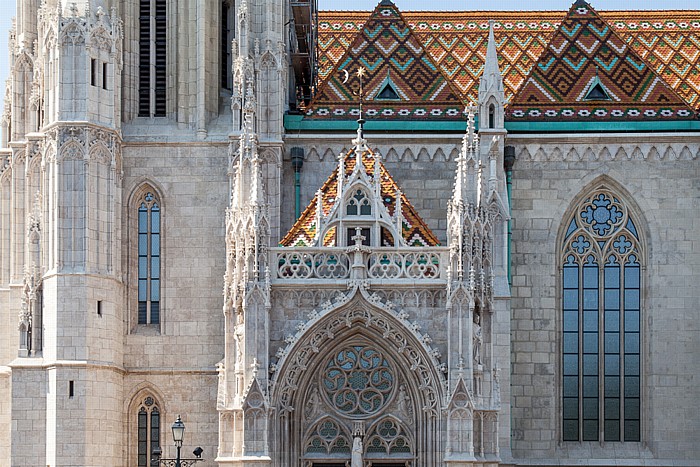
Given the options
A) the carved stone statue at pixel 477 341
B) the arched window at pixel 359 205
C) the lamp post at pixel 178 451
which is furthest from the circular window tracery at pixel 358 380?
the lamp post at pixel 178 451

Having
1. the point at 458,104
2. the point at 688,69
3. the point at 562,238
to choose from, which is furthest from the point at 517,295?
the point at 688,69

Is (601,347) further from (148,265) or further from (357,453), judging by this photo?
(148,265)

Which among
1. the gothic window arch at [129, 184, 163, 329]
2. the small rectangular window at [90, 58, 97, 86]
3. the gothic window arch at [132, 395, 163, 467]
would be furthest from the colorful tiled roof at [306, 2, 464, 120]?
the gothic window arch at [132, 395, 163, 467]

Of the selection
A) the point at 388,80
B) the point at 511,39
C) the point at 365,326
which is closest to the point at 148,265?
the point at 365,326

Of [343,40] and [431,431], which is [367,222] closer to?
[431,431]

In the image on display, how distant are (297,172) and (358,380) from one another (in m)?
6.24

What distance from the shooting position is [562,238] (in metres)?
44.0

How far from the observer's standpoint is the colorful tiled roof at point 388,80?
4434cm

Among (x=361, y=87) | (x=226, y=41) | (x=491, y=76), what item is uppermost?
(x=226, y=41)

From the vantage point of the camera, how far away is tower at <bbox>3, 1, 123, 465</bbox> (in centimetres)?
4088

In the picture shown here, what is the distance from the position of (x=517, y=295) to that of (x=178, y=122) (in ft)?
28.4

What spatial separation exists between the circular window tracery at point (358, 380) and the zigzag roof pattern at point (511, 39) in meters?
9.45

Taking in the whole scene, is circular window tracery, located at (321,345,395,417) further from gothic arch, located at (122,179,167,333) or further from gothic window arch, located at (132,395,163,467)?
gothic arch, located at (122,179,167,333)

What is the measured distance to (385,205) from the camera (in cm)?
3972
